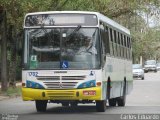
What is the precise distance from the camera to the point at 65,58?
1872cm

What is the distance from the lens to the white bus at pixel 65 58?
18.5m

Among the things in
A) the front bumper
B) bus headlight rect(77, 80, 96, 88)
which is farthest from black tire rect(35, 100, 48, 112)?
bus headlight rect(77, 80, 96, 88)

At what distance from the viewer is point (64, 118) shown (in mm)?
17188

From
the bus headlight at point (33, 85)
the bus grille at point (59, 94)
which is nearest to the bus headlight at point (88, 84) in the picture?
the bus grille at point (59, 94)

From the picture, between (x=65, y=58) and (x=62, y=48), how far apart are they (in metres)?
0.34

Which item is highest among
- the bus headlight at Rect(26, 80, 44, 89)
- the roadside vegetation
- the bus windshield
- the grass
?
the roadside vegetation

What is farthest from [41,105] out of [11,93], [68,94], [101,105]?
[11,93]

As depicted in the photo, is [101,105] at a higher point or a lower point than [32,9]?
lower

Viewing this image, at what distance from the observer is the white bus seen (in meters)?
18.5

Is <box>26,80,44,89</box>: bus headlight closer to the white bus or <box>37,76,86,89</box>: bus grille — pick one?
the white bus

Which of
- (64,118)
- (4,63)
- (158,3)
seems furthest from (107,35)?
(158,3)

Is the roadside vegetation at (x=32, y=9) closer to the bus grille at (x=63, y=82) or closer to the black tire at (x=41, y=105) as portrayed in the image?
the black tire at (x=41, y=105)

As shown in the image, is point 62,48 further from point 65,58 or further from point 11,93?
point 11,93

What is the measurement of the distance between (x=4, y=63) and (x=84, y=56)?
15469mm
